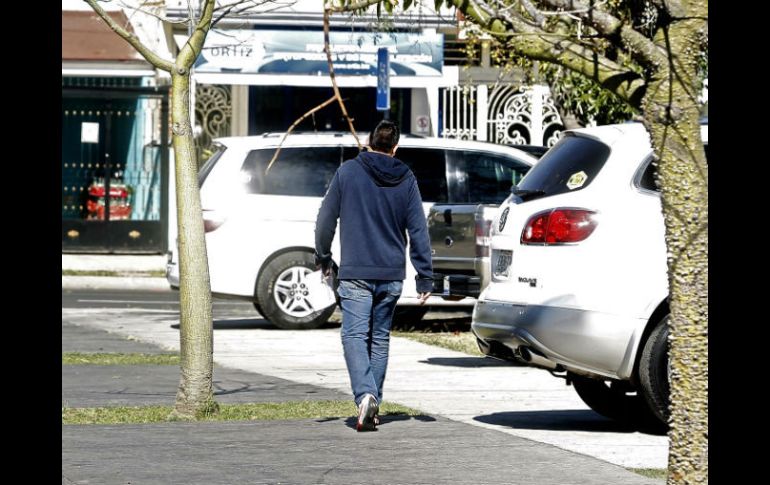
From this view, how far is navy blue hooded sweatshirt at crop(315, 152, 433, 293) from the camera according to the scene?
854 centimetres

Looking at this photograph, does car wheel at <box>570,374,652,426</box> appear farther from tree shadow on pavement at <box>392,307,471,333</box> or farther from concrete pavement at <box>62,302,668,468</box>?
tree shadow on pavement at <box>392,307,471,333</box>

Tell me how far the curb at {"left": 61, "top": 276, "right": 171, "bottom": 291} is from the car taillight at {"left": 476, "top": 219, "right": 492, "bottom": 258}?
34.3 feet

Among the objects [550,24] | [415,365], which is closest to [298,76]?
[415,365]

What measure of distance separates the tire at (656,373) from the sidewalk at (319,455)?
752 millimetres

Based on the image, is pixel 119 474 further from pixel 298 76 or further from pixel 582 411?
pixel 298 76

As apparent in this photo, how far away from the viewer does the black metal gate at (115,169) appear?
24.6 m

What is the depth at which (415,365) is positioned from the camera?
11.8m

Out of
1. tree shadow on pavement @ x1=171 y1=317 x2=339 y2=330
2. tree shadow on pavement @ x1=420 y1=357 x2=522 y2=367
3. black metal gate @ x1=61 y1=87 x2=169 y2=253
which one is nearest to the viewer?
tree shadow on pavement @ x1=420 y1=357 x2=522 y2=367

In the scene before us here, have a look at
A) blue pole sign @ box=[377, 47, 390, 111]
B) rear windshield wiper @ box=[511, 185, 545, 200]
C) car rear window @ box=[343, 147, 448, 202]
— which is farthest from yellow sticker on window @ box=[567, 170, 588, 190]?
blue pole sign @ box=[377, 47, 390, 111]

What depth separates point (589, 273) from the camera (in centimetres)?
802

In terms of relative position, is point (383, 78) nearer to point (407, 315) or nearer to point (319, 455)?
point (407, 315)
